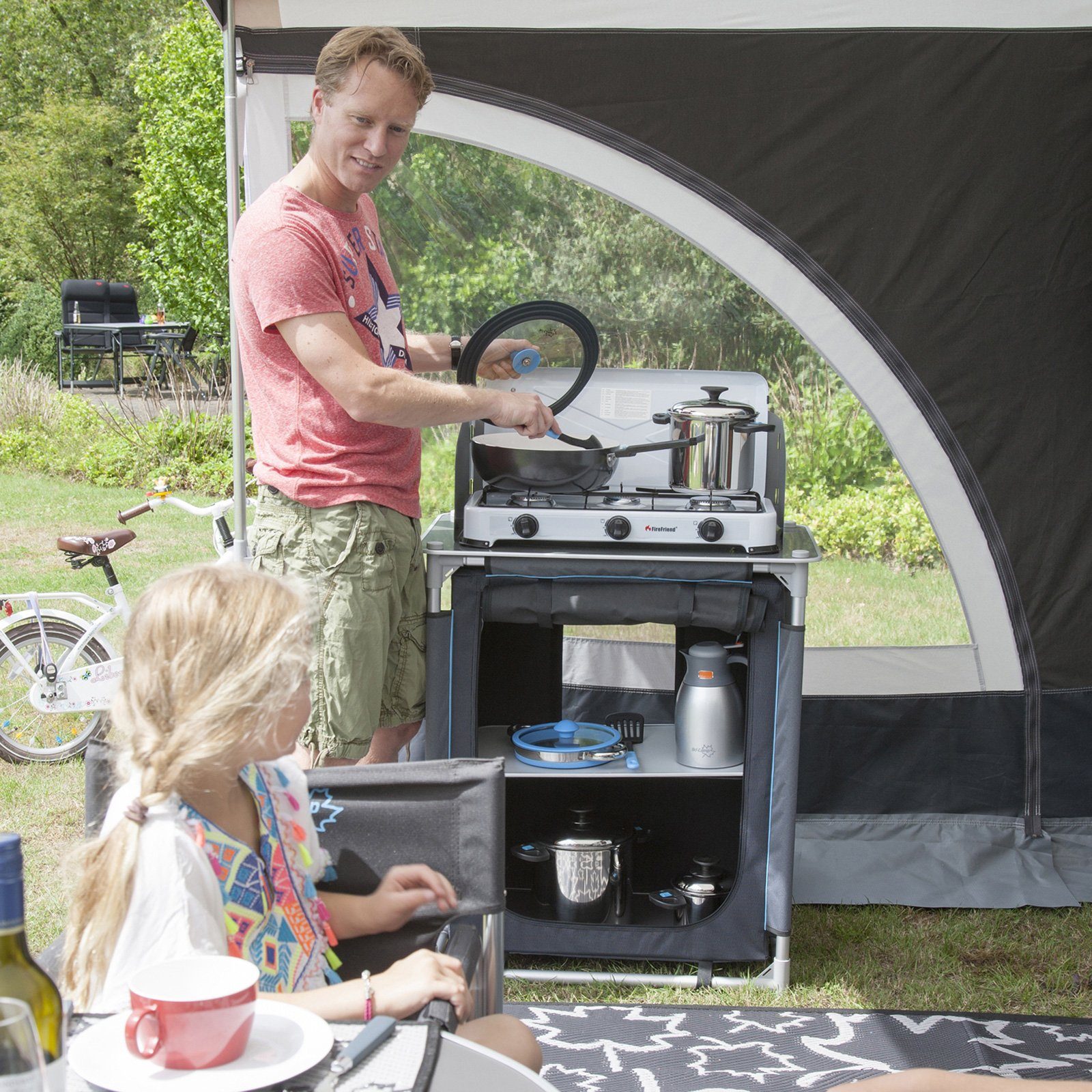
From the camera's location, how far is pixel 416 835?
1727 mm

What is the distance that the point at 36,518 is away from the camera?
25.7 feet

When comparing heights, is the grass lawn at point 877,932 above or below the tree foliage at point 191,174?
below

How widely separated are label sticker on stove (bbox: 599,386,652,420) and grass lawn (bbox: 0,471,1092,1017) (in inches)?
22.7

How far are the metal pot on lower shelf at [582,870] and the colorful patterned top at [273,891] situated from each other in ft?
4.12

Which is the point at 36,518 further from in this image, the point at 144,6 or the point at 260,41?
the point at 144,6

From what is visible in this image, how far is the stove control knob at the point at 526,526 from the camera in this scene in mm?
2555

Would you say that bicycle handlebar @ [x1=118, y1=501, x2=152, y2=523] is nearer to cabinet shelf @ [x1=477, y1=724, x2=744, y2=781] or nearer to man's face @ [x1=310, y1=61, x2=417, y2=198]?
cabinet shelf @ [x1=477, y1=724, x2=744, y2=781]

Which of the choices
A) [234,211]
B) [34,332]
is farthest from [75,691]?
[34,332]

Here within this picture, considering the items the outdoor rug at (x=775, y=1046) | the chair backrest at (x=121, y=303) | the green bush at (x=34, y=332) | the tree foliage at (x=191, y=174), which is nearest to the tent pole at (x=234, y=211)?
the outdoor rug at (x=775, y=1046)

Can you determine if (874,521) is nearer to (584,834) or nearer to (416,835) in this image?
(584,834)

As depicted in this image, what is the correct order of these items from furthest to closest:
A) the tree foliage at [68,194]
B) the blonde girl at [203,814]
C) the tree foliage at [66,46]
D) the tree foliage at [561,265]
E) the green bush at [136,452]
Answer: the tree foliage at [66,46] < the tree foliage at [68,194] < the green bush at [136,452] < the tree foliage at [561,265] < the blonde girl at [203,814]

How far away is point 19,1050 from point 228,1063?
0.21m

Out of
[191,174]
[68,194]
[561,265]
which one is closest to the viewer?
[561,265]

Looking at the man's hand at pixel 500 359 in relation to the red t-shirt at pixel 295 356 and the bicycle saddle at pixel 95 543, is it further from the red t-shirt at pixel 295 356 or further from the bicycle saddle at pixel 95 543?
the bicycle saddle at pixel 95 543
